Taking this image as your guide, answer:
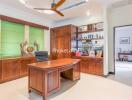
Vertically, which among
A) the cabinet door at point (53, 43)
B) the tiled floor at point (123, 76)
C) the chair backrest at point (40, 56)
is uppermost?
the cabinet door at point (53, 43)

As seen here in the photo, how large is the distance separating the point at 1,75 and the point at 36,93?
1686mm

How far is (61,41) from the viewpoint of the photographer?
582 cm

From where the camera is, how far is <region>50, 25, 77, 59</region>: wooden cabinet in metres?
5.42

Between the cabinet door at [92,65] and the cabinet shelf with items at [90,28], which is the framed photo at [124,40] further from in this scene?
the cabinet door at [92,65]

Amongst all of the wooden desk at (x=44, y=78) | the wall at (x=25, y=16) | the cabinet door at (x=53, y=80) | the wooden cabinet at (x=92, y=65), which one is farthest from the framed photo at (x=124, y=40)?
the cabinet door at (x=53, y=80)

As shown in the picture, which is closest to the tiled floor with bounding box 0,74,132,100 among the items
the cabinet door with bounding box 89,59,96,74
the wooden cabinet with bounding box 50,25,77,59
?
the cabinet door with bounding box 89,59,96,74

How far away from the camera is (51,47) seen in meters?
6.30

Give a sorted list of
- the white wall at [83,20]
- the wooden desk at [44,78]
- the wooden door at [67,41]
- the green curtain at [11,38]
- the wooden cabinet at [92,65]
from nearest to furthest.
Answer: the wooden desk at [44,78], the green curtain at [11,38], the wooden cabinet at [92,65], the white wall at [83,20], the wooden door at [67,41]

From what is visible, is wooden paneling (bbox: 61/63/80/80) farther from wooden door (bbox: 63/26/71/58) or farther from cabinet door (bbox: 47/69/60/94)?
wooden door (bbox: 63/26/71/58)

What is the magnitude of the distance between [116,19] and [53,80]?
3757 mm

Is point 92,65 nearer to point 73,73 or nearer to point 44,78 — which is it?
point 73,73

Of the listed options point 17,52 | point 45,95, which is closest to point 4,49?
point 17,52

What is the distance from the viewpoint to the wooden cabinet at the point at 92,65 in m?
4.55

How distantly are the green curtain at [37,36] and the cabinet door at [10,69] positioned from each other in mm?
1420
